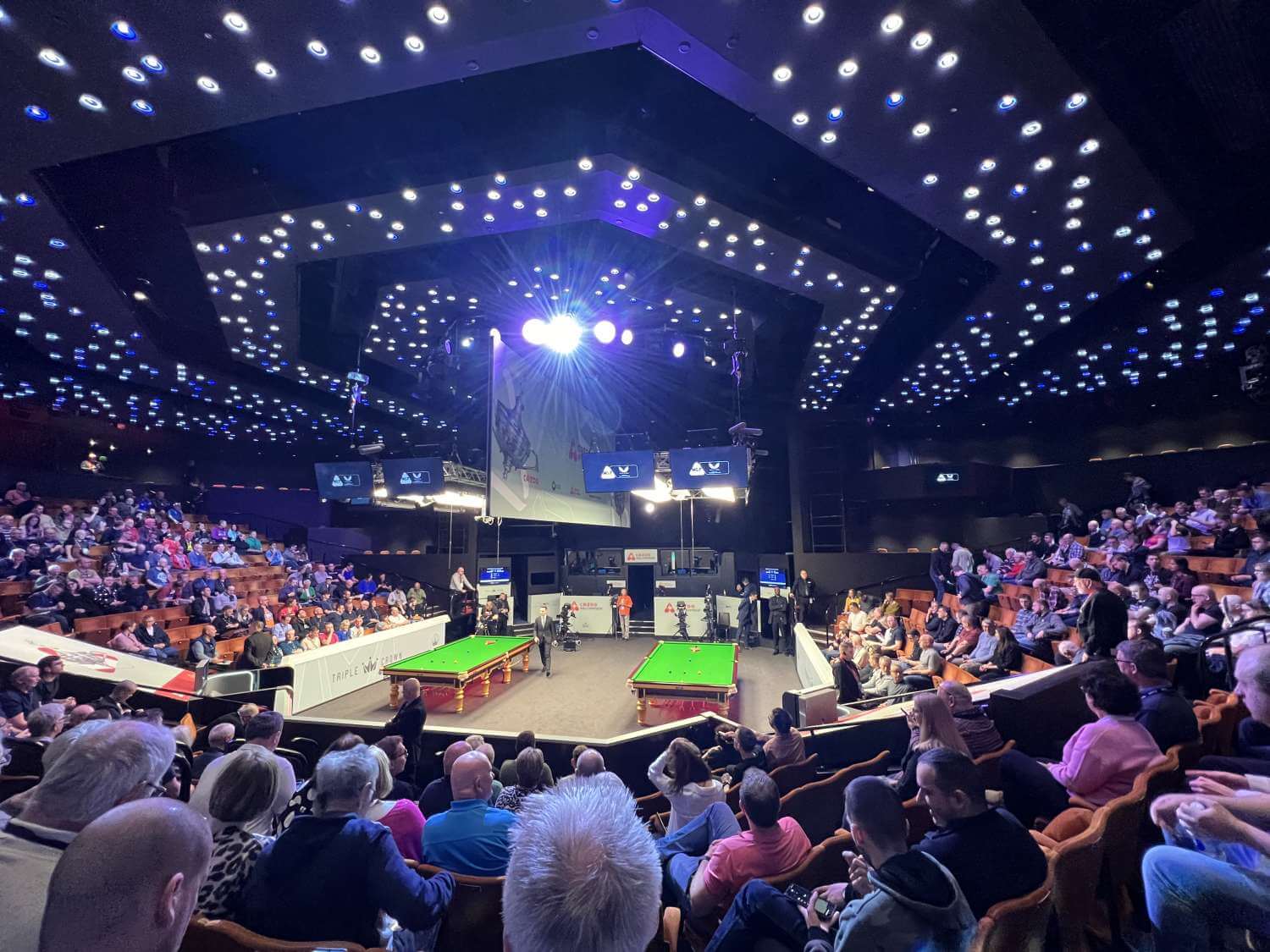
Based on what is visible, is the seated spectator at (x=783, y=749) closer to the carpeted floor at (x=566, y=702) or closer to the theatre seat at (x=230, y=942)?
the carpeted floor at (x=566, y=702)

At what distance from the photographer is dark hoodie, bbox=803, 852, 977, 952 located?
4.39 ft

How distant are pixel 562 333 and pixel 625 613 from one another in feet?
31.6

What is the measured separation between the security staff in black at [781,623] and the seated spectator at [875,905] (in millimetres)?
12481

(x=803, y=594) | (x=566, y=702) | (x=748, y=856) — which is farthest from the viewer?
(x=803, y=594)

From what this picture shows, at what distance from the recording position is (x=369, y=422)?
622 inches

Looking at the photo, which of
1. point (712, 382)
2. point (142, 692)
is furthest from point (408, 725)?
point (712, 382)

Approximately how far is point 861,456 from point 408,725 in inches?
592

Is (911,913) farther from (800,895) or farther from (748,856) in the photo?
(748,856)

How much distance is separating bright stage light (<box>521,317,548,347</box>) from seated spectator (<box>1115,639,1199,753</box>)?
8.18m

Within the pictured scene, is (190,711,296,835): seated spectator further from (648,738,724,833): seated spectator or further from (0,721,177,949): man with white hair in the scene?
(648,738,724,833): seated spectator

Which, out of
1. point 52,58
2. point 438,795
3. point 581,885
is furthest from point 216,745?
point 52,58

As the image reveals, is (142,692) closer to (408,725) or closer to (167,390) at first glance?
(408,725)

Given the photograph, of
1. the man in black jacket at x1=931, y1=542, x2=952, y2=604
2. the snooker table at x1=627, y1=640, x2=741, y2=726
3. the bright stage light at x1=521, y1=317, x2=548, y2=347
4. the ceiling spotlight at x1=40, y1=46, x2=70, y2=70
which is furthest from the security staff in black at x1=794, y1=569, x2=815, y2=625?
the ceiling spotlight at x1=40, y1=46, x2=70, y2=70

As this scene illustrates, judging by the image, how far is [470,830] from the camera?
2457 mm
